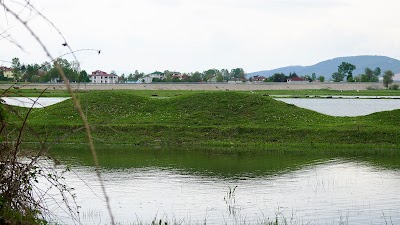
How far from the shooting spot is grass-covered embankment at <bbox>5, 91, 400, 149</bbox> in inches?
1305

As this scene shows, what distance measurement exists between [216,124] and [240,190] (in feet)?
60.0

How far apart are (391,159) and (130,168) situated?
39.5ft

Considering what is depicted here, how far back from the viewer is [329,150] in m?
31.0

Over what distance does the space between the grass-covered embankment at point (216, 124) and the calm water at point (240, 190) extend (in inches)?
232

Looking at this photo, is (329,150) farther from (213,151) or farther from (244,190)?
(244,190)

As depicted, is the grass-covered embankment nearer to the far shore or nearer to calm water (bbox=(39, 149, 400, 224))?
calm water (bbox=(39, 149, 400, 224))

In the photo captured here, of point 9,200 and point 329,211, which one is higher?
point 9,200

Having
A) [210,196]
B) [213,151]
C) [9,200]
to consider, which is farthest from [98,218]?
[213,151]

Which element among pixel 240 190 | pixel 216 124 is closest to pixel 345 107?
pixel 216 124

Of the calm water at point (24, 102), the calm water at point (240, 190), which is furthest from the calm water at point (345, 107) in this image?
the calm water at point (240, 190)

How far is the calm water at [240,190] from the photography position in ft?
50.7

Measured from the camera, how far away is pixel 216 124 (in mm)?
37438

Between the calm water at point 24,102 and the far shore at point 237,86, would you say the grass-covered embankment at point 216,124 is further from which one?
the far shore at point 237,86

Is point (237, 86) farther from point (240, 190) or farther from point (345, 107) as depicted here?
point (240, 190)
